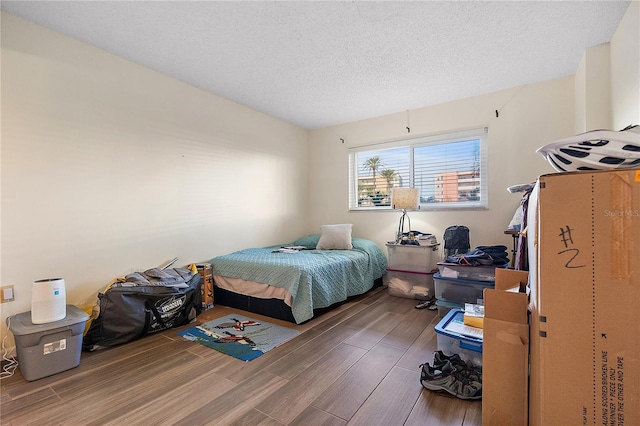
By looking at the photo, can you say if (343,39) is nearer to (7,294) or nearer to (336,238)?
(336,238)

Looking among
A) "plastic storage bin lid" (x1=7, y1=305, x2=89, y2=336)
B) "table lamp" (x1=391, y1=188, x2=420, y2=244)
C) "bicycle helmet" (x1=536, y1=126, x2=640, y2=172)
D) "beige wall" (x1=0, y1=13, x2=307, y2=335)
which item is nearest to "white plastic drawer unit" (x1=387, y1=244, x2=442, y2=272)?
"table lamp" (x1=391, y1=188, x2=420, y2=244)

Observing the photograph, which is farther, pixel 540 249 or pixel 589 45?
pixel 589 45

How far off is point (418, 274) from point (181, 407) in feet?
8.77

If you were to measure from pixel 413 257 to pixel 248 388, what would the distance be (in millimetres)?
2418

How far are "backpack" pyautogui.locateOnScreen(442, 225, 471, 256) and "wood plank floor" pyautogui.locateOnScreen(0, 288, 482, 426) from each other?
1313 millimetres

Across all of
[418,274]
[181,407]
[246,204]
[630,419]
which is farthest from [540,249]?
[246,204]

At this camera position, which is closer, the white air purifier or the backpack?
the white air purifier

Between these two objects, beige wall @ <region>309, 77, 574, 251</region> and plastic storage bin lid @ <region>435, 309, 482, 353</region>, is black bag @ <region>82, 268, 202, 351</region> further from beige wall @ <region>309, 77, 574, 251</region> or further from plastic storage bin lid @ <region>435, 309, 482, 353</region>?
beige wall @ <region>309, 77, 574, 251</region>

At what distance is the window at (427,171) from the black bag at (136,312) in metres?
2.83

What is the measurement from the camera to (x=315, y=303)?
2.73 m

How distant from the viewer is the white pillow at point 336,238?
12.3ft

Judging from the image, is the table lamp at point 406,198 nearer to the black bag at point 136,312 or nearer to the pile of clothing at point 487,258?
the pile of clothing at point 487,258

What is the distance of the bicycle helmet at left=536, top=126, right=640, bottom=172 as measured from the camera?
1.00 m

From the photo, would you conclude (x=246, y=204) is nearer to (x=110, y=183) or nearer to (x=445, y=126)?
(x=110, y=183)
